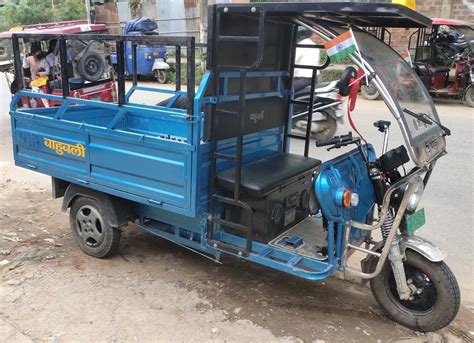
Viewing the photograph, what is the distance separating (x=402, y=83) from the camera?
3.07m

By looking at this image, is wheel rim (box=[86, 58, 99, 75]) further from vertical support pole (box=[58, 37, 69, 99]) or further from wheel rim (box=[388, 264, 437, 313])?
wheel rim (box=[388, 264, 437, 313])

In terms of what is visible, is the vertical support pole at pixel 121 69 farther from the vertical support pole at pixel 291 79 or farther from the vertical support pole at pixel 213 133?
the vertical support pole at pixel 291 79

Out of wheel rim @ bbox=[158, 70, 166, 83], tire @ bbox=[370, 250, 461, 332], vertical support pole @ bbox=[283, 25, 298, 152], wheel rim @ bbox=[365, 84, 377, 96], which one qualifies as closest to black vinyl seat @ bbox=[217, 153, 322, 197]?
vertical support pole @ bbox=[283, 25, 298, 152]

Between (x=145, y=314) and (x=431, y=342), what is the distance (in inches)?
72.3

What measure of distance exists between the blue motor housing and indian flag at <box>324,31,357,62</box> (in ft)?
2.35

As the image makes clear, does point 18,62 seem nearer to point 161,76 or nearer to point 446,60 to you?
point 446,60

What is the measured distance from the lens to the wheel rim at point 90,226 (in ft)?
13.0

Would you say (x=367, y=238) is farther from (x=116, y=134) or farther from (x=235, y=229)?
(x=116, y=134)

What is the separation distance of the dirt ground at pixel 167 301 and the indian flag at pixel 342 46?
1712 millimetres

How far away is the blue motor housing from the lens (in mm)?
2891

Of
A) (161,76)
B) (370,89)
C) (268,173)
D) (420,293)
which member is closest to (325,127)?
(370,89)

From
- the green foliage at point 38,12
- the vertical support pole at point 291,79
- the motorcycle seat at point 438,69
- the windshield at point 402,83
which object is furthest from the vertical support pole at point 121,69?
the green foliage at point 38,12

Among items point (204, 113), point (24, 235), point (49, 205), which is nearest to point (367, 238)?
point (204, 113)

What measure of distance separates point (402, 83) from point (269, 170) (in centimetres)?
108
